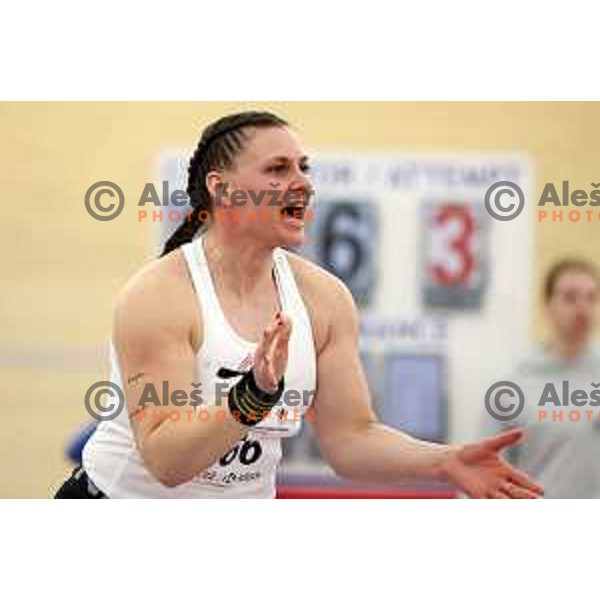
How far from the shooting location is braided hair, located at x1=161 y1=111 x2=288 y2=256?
8.02 feet

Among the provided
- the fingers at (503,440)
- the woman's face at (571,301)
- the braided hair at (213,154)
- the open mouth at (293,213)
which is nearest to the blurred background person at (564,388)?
the woman's face at (571,301)

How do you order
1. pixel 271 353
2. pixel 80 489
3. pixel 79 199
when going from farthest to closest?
pixel 79 199 < pixel 80 489 < pixel 271 353

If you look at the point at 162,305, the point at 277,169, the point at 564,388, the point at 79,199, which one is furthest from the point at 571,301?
the point at 79,199

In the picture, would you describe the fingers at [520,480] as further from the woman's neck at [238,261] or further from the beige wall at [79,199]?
the beige wall at [79,199]

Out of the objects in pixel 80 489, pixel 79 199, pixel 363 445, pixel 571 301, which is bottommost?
pixel 80 489

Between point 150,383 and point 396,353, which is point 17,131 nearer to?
point 150,383

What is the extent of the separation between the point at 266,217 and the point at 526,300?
0.84m

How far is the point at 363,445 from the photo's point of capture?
2350 millimetres

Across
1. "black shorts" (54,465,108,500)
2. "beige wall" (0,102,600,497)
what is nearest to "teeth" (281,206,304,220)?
"beige wall" (0,102,600,497)

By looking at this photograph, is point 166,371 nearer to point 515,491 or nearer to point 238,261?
point 238,261

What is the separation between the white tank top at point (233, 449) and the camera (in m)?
2.27

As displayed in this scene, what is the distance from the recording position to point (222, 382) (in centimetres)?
228

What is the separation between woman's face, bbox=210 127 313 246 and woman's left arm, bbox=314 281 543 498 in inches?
7.3

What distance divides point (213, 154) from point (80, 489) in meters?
0.78
